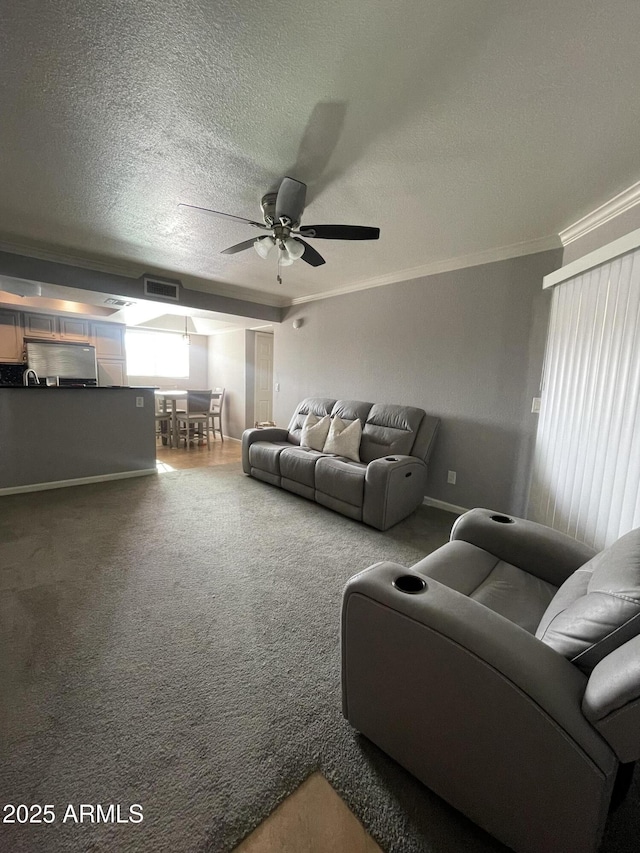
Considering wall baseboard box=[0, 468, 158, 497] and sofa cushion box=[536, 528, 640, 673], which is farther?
wall baseboard box=[0, 468, 158, 497]

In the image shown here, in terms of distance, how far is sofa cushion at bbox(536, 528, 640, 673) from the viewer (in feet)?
2.72

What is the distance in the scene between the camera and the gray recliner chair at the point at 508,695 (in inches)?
29.1

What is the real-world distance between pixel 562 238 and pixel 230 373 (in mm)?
5987

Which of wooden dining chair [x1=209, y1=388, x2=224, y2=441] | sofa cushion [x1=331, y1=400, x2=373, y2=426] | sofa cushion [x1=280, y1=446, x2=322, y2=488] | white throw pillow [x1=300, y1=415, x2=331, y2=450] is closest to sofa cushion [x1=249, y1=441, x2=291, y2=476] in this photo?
sofa cushion [x1=280, y1=446, x2=322, y2=488]

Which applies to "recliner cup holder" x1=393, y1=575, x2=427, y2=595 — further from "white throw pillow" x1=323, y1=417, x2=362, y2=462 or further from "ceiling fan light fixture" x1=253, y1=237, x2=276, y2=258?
"white throw pillow" x1=323, y1=417, x2=362, y2=462

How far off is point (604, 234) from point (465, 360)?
132cm

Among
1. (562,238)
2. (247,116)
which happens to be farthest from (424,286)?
(247,116)

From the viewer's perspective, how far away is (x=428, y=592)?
103 centimetres

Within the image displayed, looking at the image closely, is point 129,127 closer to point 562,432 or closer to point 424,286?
point 424,286

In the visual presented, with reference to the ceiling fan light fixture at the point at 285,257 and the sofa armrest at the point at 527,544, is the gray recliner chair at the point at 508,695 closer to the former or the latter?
the sofa armrest at the point at 527,544

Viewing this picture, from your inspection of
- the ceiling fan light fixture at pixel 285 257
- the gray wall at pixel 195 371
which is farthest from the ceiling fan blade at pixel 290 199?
the gray wall at pixel 195 371

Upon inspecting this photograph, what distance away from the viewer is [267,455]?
389cm

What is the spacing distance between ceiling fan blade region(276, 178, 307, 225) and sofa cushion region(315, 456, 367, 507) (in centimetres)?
200

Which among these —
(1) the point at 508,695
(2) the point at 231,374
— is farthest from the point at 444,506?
(2) the point at 231,374
